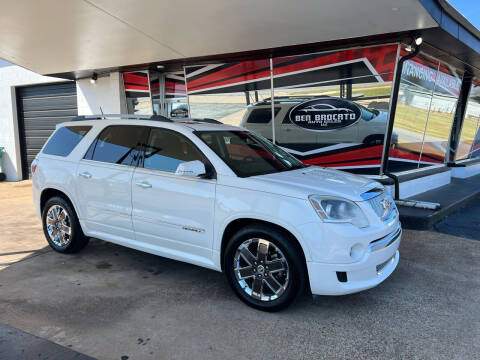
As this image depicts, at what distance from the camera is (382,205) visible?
12.1ft

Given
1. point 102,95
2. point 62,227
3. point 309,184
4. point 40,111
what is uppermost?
point 102,95

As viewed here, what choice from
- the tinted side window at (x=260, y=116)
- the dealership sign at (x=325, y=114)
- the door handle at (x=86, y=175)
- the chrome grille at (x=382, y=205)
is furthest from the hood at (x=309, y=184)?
the tinted side window at (x=260, y=116)

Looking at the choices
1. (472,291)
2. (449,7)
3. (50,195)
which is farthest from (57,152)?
(449,7)

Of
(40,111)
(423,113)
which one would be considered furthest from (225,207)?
(40,111)

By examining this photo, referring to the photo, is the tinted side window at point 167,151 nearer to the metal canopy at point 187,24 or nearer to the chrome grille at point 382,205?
the chrome grille at point 382,205

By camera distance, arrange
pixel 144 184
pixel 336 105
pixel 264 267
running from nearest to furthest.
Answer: pixel 264 267, pixel 144 184, pixel 336 105

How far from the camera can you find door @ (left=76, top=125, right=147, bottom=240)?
4.23m

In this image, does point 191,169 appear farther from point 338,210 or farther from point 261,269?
point 338,210

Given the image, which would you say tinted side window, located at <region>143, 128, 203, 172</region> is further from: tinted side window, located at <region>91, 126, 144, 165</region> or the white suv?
tinted side window, located at <region>91, 126, 144, 165</region>

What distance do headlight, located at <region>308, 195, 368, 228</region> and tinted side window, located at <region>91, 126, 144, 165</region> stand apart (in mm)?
2177

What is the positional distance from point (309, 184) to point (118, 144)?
7.75 ft

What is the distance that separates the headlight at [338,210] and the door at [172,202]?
1.01 m

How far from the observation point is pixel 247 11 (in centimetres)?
587

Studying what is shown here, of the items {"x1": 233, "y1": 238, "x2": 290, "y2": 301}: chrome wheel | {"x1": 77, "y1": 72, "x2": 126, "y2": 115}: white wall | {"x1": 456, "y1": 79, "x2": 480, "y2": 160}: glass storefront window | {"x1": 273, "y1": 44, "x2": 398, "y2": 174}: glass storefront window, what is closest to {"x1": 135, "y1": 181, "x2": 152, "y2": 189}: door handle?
{"x1": 233, "y1": 238, "x2": 290, "y2": 301}: chrome wheel
